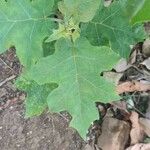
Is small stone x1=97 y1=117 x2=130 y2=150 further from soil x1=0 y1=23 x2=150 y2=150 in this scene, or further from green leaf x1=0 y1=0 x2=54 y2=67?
green leaf x1=0 y1=0 x2=54 y2=67

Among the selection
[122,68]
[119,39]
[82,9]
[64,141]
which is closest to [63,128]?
[64,141]

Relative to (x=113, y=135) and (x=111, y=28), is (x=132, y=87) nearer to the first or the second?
(x=113, y=135)

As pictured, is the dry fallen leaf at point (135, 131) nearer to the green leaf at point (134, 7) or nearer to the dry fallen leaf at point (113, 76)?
the dry fallen leaf at point (113, 76)

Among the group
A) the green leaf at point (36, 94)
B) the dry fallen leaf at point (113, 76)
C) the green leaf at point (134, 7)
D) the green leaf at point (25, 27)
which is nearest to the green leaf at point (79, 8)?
the green leaf at point (25, 27)

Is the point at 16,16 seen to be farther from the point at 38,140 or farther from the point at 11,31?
the point at 38,140

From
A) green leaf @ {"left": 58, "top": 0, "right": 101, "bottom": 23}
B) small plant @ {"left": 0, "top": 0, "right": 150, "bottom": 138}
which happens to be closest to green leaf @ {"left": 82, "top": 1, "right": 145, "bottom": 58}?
small plant @ {"left": 0, "top": 0, "right": 150, "bottom": 138}

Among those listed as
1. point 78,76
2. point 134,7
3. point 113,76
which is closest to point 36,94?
point 78,76
